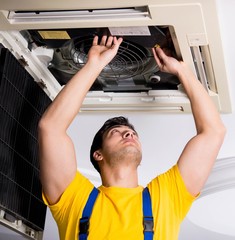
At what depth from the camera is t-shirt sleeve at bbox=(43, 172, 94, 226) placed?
1.45 m

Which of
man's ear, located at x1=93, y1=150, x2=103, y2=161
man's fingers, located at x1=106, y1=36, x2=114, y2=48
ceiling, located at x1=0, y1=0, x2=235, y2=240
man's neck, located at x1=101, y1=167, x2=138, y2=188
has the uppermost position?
ceiling, located at x1=0, y1=0, x2=235, y2=240

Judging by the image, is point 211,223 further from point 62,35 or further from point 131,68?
point 62,35

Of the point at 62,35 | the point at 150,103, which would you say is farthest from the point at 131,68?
the point at 62,35

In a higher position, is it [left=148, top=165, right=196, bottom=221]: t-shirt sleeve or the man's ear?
the man's ear

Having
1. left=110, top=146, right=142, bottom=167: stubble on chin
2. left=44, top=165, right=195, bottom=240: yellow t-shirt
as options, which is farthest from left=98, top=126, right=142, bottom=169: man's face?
left=44, top=165, right=195, bottom=240: yellow t-shirt

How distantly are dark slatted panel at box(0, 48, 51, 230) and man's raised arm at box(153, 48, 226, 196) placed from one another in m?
0.49

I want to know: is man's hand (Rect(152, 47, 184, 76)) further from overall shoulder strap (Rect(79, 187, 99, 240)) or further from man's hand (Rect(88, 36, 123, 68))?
overall shoulder strap (Rect(79, 187, 99, 240))

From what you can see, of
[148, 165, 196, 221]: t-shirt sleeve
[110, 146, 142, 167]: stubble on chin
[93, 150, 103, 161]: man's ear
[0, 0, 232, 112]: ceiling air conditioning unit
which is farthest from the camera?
[93, 150, 103, 161]: man's ear

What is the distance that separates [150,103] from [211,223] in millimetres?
1895

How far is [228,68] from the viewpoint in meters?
1.70

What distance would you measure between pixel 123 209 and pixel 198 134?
1.29ft

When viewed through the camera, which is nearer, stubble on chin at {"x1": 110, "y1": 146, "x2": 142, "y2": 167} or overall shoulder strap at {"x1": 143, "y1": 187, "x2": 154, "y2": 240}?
overall shoulder strap at {"x1": 143, "y1": 187, "x2": 154, "y2": 240}

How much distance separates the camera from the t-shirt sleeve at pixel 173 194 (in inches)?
57.6

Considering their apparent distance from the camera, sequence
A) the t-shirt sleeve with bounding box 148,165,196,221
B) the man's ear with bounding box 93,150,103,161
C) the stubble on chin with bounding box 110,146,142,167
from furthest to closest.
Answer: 1. the man's ear with bounding box 93,150,103,161
2. the stubble on chin with bounding box 110,146,142,167
3. the t-shirt sleeve with bounding box 148,165,196,221
